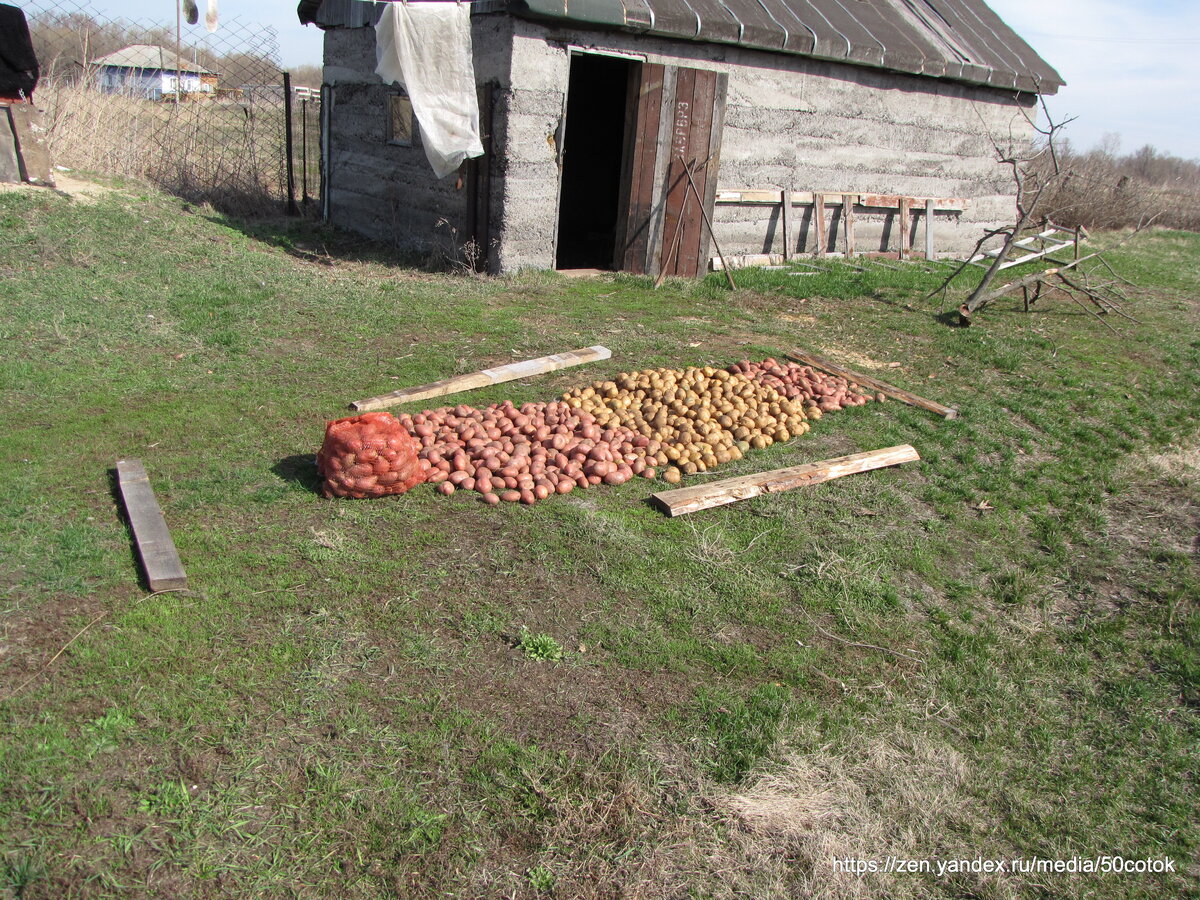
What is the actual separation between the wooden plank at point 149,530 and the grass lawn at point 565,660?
3.4 inches

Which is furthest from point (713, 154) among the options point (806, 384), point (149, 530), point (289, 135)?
point (149, 530)

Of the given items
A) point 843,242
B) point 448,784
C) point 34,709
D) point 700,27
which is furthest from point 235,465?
point 843,242

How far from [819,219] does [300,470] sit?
949 cm

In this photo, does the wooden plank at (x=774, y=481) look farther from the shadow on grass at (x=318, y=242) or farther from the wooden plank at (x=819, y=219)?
the wooden plank at (x=819, y=219)

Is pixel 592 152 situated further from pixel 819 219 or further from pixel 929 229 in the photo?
pixel 929 229

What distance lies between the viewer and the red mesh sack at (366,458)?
446cm

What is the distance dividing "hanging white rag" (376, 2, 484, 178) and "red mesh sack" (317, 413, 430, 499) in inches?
204

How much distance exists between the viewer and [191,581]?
379cm

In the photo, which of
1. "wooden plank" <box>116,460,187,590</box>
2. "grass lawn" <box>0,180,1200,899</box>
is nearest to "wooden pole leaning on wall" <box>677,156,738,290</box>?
"grass lawn" <box>0,180,1200,899</box>

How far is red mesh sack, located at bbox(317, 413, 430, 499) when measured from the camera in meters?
4.46

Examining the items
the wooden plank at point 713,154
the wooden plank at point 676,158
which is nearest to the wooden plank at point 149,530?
the wooden plank at point 676,158

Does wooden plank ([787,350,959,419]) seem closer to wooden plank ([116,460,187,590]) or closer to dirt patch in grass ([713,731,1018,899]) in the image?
dirt patch in grass ([713,731,1018,899])

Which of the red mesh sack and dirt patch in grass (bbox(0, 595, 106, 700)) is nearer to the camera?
dirt patch in grass (bbox(0, 595, 106, 700))

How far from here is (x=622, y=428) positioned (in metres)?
5.70
